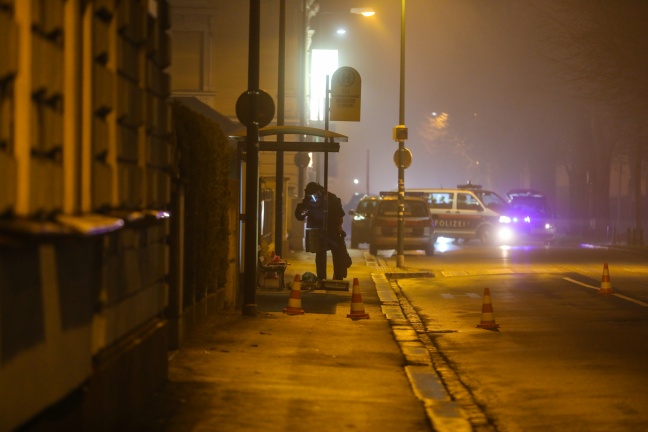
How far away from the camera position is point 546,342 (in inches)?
507

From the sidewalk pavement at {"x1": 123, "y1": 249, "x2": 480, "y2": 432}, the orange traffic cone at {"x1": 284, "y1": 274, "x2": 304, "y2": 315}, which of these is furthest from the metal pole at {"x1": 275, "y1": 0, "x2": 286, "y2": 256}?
the sidewalk pavement at {"x1": 123, "y1": 249, "x2": 480, "y2": 432}

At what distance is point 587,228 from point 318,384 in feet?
153

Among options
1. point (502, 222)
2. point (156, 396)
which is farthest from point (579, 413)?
point (502, 222)

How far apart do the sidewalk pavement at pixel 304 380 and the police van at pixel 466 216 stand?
24536 millimetres

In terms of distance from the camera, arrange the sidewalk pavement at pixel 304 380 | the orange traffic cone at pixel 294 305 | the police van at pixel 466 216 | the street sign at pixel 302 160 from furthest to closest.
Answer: the police van at pixel 466 216
the street sign at pixel 302 160
the orange traffic cone at pixel 294 305
the sidewalk pavement at pixel 304 380

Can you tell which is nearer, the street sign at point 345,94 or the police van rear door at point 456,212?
the street sign at point 345,94

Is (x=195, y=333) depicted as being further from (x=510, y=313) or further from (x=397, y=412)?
(x=510, y=313)

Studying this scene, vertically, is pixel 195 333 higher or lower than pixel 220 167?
lower

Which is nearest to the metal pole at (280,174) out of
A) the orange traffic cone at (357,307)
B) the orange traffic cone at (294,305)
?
the orange traffic cone at (294,305)

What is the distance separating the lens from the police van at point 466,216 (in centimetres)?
3984

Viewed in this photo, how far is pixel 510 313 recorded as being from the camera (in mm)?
16328

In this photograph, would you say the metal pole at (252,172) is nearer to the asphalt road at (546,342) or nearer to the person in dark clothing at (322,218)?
the asphalt road at (546,342)

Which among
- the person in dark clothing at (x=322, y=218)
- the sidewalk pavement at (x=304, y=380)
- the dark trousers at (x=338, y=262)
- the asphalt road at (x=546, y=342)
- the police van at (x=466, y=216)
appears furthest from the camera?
the police van at (x=466, y=216)

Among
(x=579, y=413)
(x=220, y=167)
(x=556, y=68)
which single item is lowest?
(x=579, y=413)
